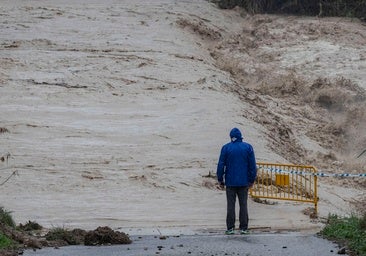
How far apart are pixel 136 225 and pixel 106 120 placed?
7036 millimetres

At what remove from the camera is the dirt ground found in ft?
60.9

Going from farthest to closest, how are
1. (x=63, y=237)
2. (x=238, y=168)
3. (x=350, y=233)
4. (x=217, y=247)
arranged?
(x=238, y=168) → (x=63, y=237) → (x=350, y=233) → (x=217, y=247)

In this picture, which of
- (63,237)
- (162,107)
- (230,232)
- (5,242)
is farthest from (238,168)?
(162,107)

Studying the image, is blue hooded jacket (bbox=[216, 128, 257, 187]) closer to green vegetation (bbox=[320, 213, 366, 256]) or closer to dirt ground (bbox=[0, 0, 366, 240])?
green vegetation (bbox=[320, 213, 366, 256])

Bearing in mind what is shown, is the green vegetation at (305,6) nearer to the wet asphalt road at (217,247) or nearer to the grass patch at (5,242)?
the wet asphalt road at (217,247)

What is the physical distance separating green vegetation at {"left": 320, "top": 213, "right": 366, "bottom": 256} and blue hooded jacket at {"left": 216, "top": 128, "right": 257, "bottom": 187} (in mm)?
1408

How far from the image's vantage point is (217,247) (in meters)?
12.6

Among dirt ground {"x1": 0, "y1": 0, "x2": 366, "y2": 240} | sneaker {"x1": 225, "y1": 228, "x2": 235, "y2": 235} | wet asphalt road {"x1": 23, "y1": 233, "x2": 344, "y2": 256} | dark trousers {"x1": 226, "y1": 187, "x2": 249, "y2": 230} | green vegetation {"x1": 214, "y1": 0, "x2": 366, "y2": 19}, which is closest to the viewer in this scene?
wet asphalt road {"x1": 23, "y1": 233, "x2": 344, "y2": 256}

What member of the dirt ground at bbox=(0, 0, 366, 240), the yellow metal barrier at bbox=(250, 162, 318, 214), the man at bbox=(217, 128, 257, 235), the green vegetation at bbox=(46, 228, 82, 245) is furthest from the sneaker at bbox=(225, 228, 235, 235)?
the yellow metal barrier at bbox=(250, 162, 318, 214)

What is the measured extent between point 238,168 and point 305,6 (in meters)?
24.5

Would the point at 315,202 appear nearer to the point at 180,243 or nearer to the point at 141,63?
the point at 180,243

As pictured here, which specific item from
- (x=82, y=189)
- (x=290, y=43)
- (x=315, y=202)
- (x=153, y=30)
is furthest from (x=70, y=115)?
(x=290, y=43)

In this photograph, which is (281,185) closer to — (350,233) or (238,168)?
(238,168)

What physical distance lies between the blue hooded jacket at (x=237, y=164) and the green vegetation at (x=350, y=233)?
141cm
